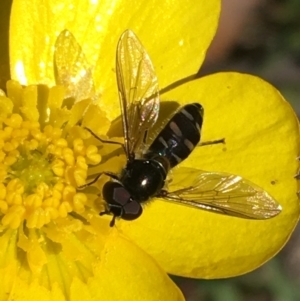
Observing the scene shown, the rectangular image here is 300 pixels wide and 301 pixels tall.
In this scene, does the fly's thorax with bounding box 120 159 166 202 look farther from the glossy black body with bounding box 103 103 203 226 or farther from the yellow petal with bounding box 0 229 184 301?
the yellow petal with bounding box 0 229 184 301

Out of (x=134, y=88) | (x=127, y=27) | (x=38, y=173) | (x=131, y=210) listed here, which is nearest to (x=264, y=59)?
(x=127, y=27)

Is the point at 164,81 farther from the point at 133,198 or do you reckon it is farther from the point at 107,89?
the point at 133,198

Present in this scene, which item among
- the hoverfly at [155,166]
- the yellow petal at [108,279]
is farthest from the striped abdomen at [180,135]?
the yellow petal at [108,279]

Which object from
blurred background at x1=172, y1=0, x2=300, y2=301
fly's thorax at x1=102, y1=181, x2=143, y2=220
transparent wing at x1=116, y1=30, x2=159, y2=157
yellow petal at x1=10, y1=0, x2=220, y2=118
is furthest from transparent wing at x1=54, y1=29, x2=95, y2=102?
blurred background at x1=172, y1=0, x2=300, y2=301

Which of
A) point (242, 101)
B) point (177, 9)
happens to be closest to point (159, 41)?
point (177, 9)

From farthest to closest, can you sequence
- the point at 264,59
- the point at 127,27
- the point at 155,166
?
the point at 264,59, the point at 127,27, the point at 155,166

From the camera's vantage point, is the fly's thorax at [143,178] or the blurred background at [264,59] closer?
the fly's thorax at [143,178]

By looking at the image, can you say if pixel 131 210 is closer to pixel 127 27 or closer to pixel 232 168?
pixel 232 168

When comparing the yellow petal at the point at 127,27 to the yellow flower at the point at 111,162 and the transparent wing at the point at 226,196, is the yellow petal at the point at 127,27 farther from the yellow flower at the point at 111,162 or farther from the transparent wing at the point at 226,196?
the transparent wing at the point at 226,196
